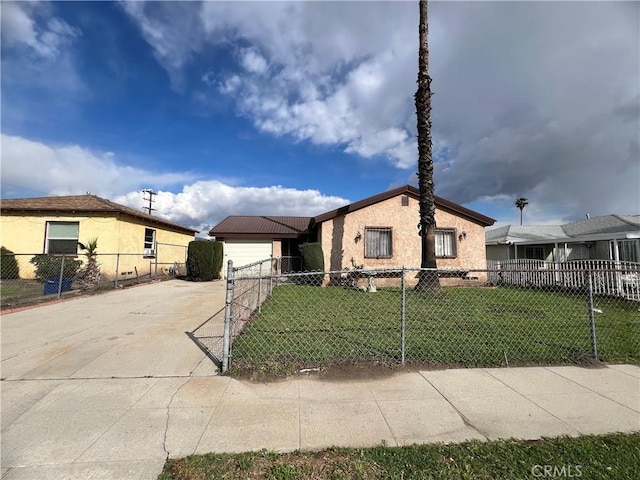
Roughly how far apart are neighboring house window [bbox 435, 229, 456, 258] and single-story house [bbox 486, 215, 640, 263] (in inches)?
288

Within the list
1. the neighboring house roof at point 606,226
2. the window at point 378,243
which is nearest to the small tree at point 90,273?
the window at point 378,243

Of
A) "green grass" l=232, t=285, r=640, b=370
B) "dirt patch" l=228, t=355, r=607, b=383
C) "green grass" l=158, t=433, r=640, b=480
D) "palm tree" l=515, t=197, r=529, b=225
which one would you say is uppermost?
"palm tree" l=515, t=197, r=529, b=225

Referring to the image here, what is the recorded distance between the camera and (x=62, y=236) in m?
14.4

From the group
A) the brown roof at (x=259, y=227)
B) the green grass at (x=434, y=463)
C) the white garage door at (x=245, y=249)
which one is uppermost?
the brown roof at (x=259, y=227)

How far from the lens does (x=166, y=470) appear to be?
2.41 m

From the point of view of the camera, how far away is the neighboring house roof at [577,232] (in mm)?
15008

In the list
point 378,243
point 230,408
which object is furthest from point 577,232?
point 230,408

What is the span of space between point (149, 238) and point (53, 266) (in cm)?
541

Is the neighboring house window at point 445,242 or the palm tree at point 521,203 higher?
the palm tree at point 521,203

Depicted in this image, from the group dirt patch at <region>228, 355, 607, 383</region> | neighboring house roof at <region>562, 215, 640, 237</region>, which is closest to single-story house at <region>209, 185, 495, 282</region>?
neighboring house roof at <region>562, 215, 640, 237</region>

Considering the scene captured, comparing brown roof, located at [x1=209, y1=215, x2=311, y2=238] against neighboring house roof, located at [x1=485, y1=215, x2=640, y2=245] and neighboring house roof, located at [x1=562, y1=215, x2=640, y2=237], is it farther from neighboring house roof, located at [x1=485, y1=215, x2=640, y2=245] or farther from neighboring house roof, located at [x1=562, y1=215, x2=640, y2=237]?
neighboring house roof, located at [x1=562, y1=215, x2=640, y2=237]

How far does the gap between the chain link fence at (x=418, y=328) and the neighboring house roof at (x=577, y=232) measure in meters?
5.97

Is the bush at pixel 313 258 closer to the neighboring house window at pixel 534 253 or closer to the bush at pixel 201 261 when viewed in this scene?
the bush at pixel 201 261

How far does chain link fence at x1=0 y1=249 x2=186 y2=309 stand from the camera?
32.7 ft
